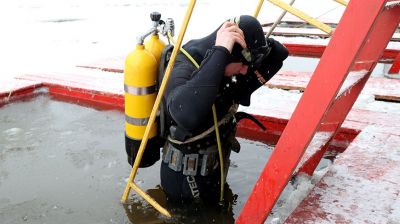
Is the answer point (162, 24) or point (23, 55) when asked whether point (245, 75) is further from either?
point (23, 55)

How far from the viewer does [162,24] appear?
3277 millimetres

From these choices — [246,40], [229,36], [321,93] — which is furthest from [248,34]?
[321,93]

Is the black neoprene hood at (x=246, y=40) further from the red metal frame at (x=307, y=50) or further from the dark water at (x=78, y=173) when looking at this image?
the red metal frame at (x=307, y=50)

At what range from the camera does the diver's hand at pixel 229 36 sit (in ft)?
8.35

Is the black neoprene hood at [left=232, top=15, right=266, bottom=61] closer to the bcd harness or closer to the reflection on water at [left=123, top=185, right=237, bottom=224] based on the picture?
the bcd harness

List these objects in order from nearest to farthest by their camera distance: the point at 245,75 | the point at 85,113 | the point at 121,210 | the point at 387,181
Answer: the point at 387,181, the point at 245,75, the point at 121,210, the point at 85,113

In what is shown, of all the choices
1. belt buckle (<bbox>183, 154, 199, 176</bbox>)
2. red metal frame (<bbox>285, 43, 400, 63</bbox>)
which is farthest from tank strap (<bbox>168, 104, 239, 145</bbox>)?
red metal frame (<bbox>285, 43, 400, 63</bbox>)

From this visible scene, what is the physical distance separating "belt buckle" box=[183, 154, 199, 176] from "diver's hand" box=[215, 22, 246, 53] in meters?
0.96

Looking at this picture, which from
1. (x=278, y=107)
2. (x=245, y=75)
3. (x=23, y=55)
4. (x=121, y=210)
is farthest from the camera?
(x=23, y=55)

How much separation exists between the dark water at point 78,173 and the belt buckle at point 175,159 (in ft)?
1.53

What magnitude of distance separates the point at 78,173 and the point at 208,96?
2.23 meters

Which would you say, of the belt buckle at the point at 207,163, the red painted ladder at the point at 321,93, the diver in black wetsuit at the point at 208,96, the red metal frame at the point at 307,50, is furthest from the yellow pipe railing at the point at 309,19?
the red metal frame at the point at 307,50

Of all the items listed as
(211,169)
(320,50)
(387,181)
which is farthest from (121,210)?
(320,50)

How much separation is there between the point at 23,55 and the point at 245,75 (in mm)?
7955
